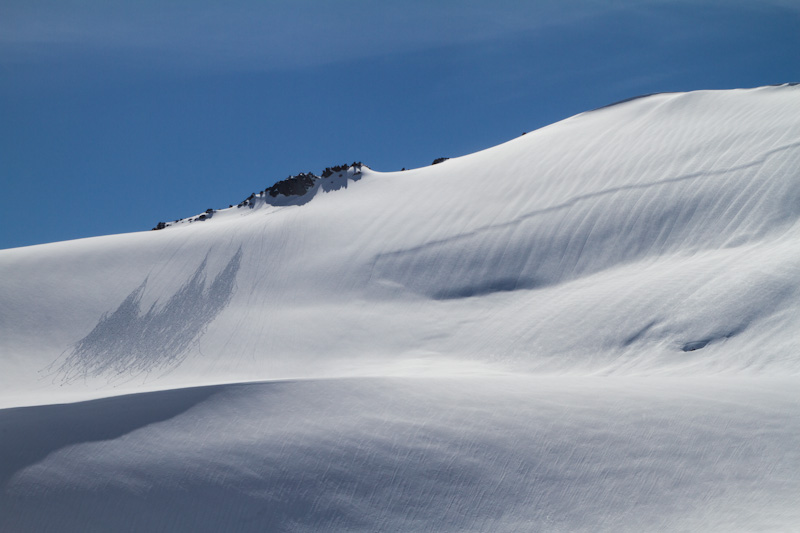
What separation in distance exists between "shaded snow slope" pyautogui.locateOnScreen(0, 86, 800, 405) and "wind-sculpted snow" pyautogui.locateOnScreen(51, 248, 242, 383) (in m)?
0.06

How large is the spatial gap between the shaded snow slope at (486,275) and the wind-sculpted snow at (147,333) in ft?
0.21

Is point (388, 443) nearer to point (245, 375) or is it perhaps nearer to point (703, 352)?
point (703, 352)

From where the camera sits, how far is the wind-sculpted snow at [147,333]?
18547 mm

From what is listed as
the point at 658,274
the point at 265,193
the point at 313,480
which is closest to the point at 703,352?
the point at 658,274

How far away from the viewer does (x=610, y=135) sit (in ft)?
76.6

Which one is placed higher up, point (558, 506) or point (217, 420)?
point (217, 420)

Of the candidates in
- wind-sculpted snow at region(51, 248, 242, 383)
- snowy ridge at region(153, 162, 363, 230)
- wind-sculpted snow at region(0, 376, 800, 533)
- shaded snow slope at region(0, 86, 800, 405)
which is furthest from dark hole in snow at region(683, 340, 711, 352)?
snowy ridge at region(153, 162, 363, 230)

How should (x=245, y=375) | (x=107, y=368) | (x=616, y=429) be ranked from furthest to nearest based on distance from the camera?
(x=107, y=368) → (x=245, y=375) → (x=616, y=429)

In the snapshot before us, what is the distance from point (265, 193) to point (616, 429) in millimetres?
20684

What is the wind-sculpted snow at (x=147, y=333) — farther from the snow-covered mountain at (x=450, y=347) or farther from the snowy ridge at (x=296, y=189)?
the snowy ridge at (x=296, y=189)

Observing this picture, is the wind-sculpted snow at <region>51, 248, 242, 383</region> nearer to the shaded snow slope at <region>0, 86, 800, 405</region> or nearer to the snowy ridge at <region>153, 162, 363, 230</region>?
the shaded snow slope at <region>0, 86, 800, 405</region>

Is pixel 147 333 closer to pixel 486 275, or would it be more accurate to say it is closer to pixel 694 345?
pixel 486 275

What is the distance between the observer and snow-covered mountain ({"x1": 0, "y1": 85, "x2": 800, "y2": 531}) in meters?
9.78

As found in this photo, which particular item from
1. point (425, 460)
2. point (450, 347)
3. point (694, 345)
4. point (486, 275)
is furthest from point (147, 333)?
point (694, 345)
